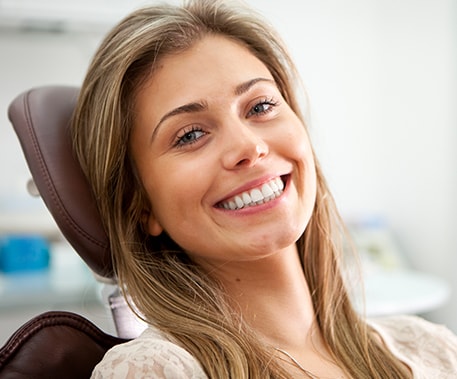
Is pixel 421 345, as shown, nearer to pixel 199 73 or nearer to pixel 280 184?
pixel 280 184

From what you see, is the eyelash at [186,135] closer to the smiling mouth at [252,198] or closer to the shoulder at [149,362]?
the smiling mouth at [252,198]

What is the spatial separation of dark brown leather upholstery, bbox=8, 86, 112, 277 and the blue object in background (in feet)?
4.44

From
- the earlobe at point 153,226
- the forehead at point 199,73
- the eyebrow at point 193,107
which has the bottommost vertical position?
the earlobe at point 153,226

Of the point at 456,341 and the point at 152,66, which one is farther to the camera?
the point at 456,341

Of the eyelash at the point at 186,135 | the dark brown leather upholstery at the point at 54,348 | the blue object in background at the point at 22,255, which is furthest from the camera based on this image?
the blue object in background at the point at 22,255

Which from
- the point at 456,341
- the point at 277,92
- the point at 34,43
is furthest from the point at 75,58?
the point at 456,341

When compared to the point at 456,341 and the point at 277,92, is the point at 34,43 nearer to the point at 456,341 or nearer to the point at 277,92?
the point at 277,92

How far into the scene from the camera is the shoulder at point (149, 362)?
909 millimetres

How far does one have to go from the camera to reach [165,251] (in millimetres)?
1206

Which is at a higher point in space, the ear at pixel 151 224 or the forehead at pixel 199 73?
the forehead at pixel 199 73

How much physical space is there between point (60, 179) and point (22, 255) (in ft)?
4.64

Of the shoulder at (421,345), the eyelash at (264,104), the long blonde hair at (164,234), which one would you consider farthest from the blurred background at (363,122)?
the eyelash at (264,104)

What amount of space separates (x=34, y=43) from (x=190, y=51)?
1.75 metres

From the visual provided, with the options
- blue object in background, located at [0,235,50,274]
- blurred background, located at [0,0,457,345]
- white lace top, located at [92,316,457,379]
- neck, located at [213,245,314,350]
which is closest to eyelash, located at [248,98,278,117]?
neck, located at [213,245,314,350]
